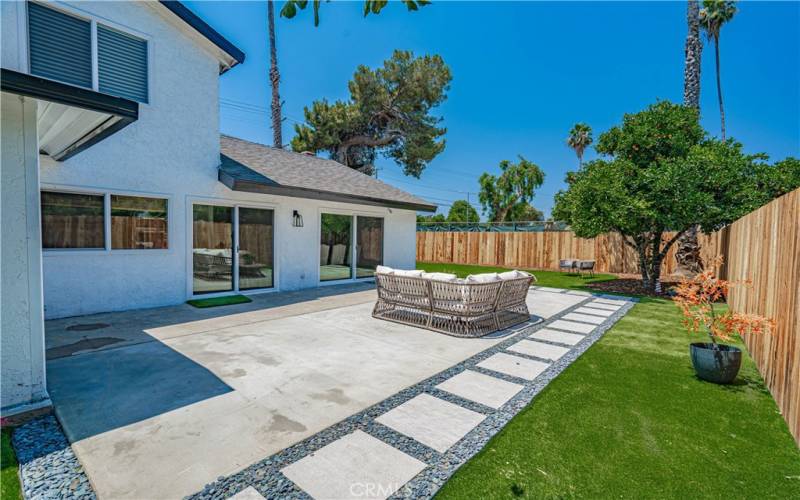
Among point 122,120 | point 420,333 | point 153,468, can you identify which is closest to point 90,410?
point 153,468

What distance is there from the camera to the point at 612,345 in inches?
232

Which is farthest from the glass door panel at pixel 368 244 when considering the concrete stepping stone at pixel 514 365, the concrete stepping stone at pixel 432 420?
the concrete stepping stone at pixel 432 420

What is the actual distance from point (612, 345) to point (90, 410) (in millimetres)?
6918

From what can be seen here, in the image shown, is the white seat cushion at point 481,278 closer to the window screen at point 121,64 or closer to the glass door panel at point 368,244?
the glass door panel at point 368,244

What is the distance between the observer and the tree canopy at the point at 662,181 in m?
9.45

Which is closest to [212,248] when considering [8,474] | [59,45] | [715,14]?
[59,45]

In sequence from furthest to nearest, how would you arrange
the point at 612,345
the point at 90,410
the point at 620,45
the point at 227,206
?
the point at 620,45
the point at 227,206
the point at 612,345
the point at 90,410

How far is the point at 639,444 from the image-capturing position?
2973mm

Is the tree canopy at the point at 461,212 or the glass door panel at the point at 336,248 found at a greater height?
the tree canopy at the point at 461,212

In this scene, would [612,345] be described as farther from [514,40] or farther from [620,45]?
[620,45]

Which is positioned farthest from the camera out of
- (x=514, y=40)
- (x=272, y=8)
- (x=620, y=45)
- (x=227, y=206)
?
(x=272, y=8)

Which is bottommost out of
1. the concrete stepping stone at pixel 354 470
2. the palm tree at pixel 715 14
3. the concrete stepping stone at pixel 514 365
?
the concrete stepping stone at pixel 514 365

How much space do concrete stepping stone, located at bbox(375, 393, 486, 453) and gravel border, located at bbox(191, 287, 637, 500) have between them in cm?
6

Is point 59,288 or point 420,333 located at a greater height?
point 59,288
